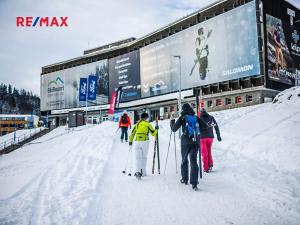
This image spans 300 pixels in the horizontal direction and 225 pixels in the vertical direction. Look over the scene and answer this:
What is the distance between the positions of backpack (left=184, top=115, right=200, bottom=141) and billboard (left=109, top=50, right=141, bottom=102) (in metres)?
45.2

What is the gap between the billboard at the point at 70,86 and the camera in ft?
194

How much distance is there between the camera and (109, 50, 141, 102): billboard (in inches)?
2056

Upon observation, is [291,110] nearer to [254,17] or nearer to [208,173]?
[208,173]

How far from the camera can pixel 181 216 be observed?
14.0 ft

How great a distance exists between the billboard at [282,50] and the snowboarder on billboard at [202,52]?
27.1 feet

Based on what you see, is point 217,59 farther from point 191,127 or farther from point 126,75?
point 191,127

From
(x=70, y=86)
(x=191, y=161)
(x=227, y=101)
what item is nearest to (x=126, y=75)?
(x=70, y=86)

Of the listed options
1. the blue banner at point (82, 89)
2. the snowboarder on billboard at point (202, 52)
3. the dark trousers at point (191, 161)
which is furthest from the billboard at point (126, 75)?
the dark trousers at point (191, 161)

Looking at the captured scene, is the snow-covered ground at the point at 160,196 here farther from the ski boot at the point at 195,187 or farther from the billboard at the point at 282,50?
the billboard at the point at 282,50

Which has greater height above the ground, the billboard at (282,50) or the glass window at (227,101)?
the billboard at (282,50)

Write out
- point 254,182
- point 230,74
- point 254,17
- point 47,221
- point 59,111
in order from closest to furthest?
point 47,221 → point 254,182 → point 254,17 → point 230,74 → point 59,111

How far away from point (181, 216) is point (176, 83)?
4045cm

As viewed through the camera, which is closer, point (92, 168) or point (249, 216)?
point (249, 216)

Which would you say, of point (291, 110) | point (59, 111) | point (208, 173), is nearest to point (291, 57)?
point (291, 110)
